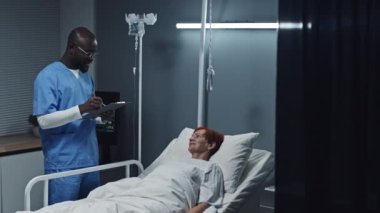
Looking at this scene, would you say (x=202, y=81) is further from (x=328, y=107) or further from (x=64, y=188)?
(x=328, y=107)

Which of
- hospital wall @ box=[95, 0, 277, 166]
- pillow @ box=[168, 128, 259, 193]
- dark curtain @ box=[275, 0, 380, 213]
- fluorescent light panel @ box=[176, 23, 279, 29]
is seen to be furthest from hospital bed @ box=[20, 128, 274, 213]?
fluorescent light panel @ box=[176, 23, 279, 29]

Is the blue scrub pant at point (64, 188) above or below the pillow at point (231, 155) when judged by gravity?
A: below

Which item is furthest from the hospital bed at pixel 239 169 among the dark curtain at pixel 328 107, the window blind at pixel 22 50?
the window blind at pixel 22 50

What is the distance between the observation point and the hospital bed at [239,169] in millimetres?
2797

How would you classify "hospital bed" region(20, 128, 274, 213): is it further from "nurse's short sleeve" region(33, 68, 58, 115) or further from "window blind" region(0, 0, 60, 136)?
"window blind" region(0, 0, 60, 136)

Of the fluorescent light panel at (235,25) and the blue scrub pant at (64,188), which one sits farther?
the fluorescent light panel at (235,25)

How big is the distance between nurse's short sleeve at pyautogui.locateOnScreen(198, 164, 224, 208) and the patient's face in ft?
0.49

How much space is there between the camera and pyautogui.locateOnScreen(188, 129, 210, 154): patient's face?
297 cm

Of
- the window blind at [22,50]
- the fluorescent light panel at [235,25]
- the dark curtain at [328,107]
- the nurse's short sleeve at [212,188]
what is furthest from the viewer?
the window blind at [22,50]

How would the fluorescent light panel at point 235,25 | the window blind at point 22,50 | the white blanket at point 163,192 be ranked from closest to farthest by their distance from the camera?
the white blanket at point 163,192, the fluorescent light panel at point 235,25, the window blind at point 22,50

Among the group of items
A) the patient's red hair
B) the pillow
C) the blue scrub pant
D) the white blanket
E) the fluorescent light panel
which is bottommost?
the blue scrub pant

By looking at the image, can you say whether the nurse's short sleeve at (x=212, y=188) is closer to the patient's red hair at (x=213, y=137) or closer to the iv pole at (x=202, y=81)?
the patient's red hair at (x=213, y=137)

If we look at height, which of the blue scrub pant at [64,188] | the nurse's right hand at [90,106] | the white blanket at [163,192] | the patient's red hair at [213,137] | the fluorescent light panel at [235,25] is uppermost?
the fluorescent light panel at [235,25]

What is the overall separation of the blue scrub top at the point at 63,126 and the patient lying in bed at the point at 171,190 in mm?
402
